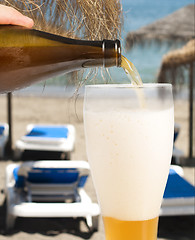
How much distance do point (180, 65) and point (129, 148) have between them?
658 centimetres

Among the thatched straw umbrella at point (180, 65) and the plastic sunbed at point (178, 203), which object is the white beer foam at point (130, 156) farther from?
the thatched straw umbrella at point (180, 65)

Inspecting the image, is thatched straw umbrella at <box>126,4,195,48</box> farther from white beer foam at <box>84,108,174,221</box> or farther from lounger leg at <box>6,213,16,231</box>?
white beer foam at <box>84,108,174,221</box>

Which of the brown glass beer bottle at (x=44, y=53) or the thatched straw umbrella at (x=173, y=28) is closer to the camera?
the brown glass beer bottle at (x=44, y=53)

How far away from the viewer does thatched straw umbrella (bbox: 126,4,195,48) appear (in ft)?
23.0

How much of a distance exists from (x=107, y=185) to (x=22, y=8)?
49cm

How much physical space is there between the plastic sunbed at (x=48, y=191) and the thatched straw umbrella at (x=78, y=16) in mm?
2244

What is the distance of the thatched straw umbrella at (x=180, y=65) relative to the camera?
6.47m

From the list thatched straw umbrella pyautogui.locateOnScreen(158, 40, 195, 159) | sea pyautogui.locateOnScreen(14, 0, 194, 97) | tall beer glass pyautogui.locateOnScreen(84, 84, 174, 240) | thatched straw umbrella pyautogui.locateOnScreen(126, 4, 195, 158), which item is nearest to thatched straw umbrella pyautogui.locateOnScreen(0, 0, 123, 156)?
sea pyautogui.locateOnScreen(14, 0, 194, 97)

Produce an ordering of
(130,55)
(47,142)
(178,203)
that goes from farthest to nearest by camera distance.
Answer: (47,142) → (130,55) → (178,203)

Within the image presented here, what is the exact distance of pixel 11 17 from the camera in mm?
695

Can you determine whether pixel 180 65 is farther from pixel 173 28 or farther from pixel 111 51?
pixel 111 51

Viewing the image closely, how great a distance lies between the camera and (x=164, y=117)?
72 cm

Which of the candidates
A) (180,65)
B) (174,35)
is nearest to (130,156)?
(180,65)

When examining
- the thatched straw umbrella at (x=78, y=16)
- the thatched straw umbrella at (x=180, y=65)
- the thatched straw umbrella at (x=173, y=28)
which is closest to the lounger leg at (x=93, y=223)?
the thatched straw umbrella at (x=78, y=16)
